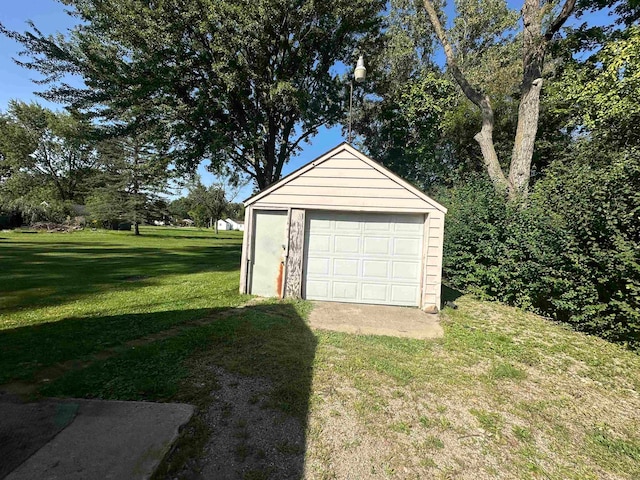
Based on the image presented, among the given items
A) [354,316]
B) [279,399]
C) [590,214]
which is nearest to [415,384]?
[279,399]

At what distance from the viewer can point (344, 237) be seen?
22.4 ft

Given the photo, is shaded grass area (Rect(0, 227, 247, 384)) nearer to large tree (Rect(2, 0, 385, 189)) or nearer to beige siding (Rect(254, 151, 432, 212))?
beige siding (Rect(254, 151, 432, 212))

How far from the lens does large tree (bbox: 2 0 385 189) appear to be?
10672 mm

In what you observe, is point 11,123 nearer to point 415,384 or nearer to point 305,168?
point 305,168

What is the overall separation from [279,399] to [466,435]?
1.77 meters

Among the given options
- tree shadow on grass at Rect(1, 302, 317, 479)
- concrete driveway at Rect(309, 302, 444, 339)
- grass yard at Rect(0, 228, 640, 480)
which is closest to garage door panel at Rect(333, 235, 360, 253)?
concrete driveway at Rect(309, 302, 444, 339)

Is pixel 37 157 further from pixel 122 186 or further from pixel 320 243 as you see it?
pixel 320 243

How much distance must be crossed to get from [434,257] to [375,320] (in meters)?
2.02

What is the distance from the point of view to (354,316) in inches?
227

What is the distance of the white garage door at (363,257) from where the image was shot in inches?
261

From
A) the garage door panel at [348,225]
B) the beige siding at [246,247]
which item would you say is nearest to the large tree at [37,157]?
the beige siding at [246,247]

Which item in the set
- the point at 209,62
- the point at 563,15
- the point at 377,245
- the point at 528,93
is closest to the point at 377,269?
the point at 377,245

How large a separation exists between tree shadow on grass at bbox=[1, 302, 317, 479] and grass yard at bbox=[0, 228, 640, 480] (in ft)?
0.06

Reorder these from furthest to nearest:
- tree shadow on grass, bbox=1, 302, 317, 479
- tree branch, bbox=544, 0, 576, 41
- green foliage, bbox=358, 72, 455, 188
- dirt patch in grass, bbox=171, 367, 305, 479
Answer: green foliage, bbox=358, 72, 455, 188 < tree branch, bbox=544, 0, 576, 41 < tree shadow on grass, bbox=1, 302, 317, 479 < dirt patch in grass, bbox=171, 367, 305, 479
